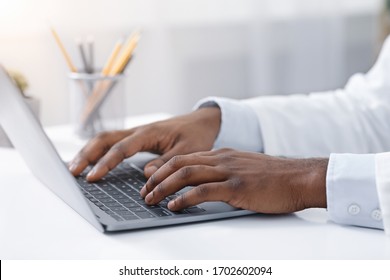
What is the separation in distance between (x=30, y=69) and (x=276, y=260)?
72.1 inches

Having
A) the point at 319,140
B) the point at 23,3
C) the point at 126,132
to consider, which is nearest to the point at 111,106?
the point at 126,132

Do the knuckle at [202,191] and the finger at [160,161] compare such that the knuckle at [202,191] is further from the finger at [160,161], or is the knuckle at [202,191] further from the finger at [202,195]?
the finger at [160,161]

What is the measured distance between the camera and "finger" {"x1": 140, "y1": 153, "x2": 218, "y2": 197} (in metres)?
0.95

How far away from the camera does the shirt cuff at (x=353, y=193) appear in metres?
0.90

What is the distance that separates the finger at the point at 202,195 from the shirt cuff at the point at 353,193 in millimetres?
127

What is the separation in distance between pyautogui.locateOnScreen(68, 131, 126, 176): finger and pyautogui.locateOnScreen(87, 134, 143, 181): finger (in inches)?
0.8

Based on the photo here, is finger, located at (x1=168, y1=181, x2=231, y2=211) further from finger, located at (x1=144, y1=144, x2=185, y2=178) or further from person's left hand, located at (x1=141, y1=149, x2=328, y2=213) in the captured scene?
finger, located at (x1=144, y1=144, x2=185, y2=178)

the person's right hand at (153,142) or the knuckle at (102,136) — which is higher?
the knuckle at (102,136)

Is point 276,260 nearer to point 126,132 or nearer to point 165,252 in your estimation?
point 165,252

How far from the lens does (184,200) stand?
0.90 m

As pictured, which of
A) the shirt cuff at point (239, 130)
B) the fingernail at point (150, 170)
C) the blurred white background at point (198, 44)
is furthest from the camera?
the blurred white background at point (198, 44)

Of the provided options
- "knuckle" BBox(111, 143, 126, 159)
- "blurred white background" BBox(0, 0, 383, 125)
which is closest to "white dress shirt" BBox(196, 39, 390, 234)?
"knuckle" BBox(111, 143, 126, 159)

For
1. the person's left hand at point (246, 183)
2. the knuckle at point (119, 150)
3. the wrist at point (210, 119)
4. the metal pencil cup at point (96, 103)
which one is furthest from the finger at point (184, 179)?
the metal pencil cup at point (96, 103)

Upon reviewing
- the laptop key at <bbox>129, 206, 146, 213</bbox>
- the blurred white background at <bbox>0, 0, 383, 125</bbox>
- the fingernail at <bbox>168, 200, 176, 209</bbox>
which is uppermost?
the fingernail at <bbox>168, 200, 176, 209</bbox>
